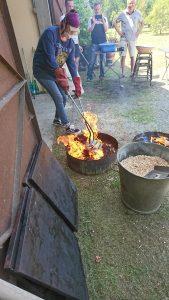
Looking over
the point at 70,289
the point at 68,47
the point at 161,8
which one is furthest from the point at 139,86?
the point at 161,8

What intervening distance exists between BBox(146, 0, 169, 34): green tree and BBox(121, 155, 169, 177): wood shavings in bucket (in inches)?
707

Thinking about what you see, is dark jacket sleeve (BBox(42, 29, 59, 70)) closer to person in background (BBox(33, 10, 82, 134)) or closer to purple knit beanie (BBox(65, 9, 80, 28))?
person in background (BBox(33, 10, 82, 134))

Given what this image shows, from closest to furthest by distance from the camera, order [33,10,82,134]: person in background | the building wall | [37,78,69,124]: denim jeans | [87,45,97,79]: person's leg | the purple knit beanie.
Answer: the purple knit beanie
[33,10,82,134]: person in background
[37,78,69,124]: denim jeans
the building wall
[87,45,97,79]: person's leg

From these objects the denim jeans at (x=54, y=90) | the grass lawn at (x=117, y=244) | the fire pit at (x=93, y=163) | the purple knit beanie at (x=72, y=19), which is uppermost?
the purple knit beanie at (x=72, y=19)

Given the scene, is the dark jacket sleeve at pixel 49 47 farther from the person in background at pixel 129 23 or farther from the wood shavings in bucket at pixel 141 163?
the person in background at pixel 129 23

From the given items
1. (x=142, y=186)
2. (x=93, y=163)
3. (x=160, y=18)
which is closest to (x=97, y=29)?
(x=93, y=163)

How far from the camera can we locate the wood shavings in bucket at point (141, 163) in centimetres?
376

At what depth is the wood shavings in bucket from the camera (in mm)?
3762

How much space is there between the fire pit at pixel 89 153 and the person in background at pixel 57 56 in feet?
Answer: 3.13

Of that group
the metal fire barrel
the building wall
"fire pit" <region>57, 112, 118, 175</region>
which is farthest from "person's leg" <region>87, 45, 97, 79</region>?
the metal fire barrel

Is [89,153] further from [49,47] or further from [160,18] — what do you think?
[160,18]

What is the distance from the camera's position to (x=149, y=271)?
3.26 m

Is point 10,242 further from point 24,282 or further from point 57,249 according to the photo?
point 57,249

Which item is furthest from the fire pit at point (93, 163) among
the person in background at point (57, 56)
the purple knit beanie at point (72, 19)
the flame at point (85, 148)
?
the purple knit beanie at point (72, 19)
